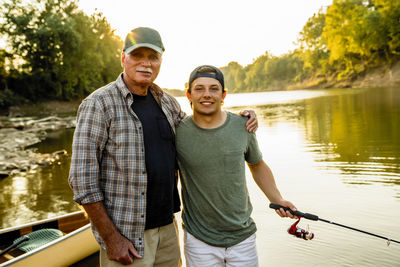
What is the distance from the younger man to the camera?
2.64m

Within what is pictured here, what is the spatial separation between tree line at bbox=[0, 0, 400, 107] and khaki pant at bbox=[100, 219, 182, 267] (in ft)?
129

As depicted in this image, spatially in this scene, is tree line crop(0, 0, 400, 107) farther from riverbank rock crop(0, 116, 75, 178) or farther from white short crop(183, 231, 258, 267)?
white short crop(183, 231, 258, 267)

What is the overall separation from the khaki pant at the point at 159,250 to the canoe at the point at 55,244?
8.50ft

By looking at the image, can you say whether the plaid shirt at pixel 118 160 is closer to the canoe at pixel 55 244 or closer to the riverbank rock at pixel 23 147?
the canoe at pixel 55 244

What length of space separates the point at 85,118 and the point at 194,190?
3.42 feet

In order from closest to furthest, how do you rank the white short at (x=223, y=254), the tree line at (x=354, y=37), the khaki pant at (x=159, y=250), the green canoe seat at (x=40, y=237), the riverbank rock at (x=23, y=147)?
the khaki pant at (x=159, y=250)
the white short at (x=223, y=254)
the green canoe seat at (x=40, y=237)
the riverbank rock at (x=23, y=147)
the tree line at (x=354, y=37)

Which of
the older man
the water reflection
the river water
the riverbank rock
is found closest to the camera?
the older man

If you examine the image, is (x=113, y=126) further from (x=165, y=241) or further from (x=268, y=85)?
(x=268, y=85)

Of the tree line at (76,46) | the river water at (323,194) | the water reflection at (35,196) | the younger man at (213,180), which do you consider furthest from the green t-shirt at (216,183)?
the tree line at (76,46)

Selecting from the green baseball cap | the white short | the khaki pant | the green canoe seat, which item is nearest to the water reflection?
the green canoe seat

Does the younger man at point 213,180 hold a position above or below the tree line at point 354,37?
below

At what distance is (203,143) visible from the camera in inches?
107

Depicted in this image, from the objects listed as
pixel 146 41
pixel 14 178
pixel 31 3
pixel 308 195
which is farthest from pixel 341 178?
pixel 31 3

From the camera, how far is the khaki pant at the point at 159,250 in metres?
2.45
